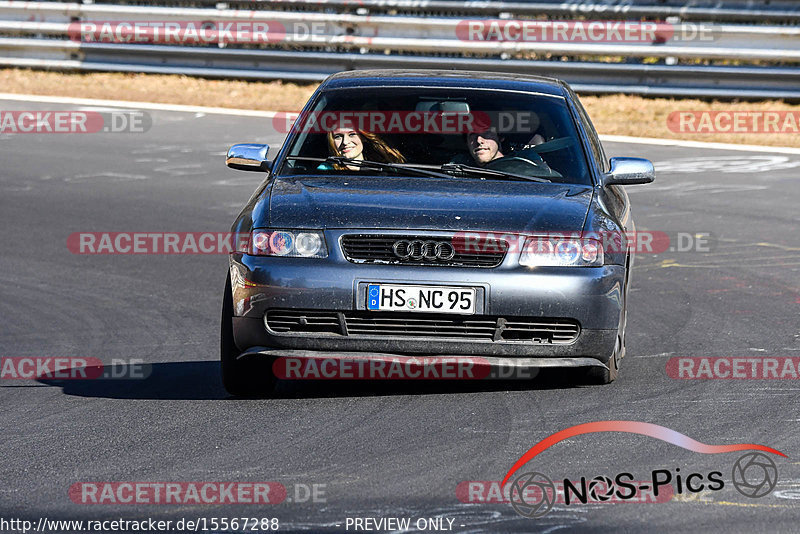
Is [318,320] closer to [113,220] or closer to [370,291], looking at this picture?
[370,291]

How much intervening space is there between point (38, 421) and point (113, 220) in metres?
5.94

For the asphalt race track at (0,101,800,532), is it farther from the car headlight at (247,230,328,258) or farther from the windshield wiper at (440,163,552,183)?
the windshield wiper at (440,163,552,183)

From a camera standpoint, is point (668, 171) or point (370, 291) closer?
point (370, 291)

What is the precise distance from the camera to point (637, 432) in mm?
5734

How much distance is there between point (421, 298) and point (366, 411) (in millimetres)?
544

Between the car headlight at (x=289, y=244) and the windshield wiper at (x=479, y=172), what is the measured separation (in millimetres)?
1085

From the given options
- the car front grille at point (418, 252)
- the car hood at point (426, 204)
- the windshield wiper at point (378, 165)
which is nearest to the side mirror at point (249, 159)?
the windshield wiper at point (378, 165)

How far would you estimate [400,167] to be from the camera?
7.04 m

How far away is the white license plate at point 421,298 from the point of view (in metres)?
6.09

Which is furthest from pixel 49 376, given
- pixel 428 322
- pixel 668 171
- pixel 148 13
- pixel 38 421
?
pixel 148 13
